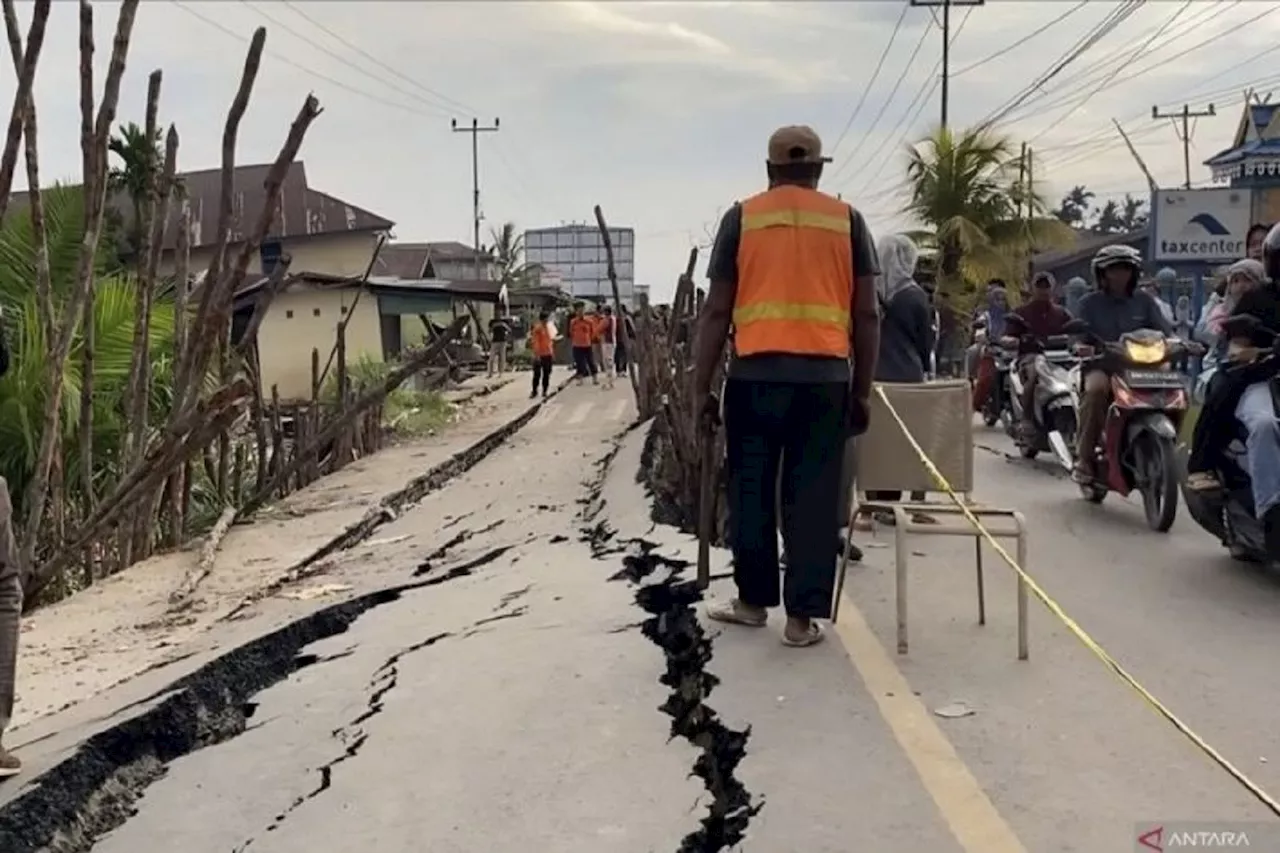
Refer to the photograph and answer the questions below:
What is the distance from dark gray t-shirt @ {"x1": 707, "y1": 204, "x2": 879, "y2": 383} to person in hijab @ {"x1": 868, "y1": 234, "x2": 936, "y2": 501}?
2983 millimetres

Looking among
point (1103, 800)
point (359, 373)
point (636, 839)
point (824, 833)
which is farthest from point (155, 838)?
point (359, 373)

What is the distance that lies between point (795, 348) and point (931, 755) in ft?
5.00

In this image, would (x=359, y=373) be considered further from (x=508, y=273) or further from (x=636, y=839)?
(x=508, y=273)

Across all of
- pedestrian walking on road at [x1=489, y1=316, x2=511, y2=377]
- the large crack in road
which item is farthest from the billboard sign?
the large crack in road

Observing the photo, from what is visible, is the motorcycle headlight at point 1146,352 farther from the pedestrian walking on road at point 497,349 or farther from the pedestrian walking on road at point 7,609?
the pedestrian walking on road at point 497,349

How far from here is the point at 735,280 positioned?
487cm

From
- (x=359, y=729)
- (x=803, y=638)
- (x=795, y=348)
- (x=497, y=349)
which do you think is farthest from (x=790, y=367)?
(x=497, y=349)

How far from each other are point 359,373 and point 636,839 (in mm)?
16970

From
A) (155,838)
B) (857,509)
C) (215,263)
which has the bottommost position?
(155,838)

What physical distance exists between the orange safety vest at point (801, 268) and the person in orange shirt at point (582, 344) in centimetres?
2222

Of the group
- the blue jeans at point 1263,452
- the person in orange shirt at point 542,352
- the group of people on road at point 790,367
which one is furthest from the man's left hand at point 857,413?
the person in orange shirt at point 542,352

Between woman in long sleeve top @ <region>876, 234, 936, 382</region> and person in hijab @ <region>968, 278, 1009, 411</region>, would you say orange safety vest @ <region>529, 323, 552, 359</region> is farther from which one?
woman in long sleeve top @ <region>876, 234, 936, 382</region>

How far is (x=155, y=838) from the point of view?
359 cm

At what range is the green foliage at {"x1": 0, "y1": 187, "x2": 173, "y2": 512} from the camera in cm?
816
